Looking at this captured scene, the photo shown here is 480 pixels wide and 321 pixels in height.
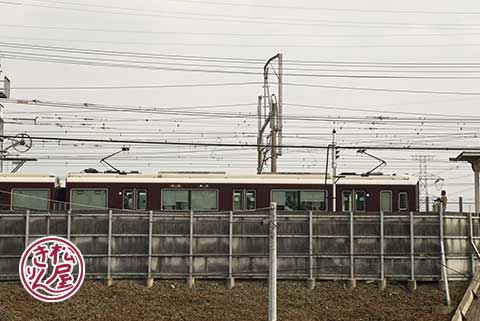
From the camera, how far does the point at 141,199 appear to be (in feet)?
96.1

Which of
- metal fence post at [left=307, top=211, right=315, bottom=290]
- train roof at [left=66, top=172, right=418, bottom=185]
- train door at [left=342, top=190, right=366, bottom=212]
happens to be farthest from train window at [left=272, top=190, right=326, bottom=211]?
metal fence post at [left=307, top=211, right=315, bottom=290]

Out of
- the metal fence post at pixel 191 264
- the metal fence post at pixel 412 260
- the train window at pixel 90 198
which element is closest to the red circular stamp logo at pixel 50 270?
the metal fence post at pixel 191 264

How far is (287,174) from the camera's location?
2967 cm

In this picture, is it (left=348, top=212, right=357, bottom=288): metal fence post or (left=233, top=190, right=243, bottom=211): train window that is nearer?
(left=348, top=212, right=357, bottom=288): metal fence post

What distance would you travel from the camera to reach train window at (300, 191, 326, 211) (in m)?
29.7

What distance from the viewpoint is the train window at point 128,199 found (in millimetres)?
29156

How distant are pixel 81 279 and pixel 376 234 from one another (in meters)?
10.3

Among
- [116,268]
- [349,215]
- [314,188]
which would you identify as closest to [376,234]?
[349,215]

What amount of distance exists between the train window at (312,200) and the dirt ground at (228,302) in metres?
5.82

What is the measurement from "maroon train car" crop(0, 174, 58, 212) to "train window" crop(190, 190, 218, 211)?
5.91 m

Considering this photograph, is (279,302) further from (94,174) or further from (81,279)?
(94,174)

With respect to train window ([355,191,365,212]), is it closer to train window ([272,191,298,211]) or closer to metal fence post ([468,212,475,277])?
train window ([272,191,298,211])

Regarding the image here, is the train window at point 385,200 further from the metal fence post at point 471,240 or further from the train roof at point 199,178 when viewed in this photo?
the metal fence post at point 471,240

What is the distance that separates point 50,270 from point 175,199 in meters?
8.94
